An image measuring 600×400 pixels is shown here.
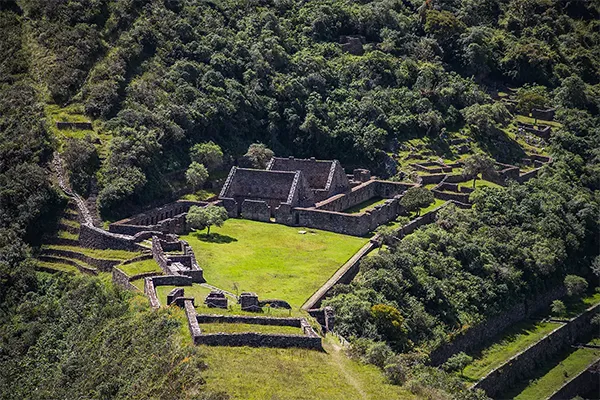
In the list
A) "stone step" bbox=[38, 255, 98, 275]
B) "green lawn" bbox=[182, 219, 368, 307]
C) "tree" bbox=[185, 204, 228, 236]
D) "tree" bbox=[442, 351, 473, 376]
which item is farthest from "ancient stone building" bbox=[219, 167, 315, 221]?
"tree" bbox=[442, 351, 473, 376]

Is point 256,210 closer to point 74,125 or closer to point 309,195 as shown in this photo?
point 309,195

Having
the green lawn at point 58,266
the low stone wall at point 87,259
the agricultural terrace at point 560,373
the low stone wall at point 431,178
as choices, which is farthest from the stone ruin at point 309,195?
the agricultural terrace at point 560,373

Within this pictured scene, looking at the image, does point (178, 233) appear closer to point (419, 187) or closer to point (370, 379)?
point (419, 187)

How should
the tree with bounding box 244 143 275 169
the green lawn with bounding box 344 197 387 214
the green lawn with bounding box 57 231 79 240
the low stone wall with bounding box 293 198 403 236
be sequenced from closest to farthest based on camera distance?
the green lawn with bounding box 57 231 79 240 < the low stone wall with bounding box 293 198 403 236 < the green lawn with bounding box 344 197 387 214 < the tree with bounding box 244 143 275 169

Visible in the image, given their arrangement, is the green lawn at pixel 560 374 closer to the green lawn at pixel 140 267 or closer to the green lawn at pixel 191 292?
the green lawn at pixel 191 292

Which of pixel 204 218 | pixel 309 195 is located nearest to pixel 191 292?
pixel 204 218

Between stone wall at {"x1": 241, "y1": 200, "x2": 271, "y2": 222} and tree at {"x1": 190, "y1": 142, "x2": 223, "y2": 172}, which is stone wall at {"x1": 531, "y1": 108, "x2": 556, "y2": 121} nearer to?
tree at {"x1": 190, "y1": 142, "x2": 223, "y2": 172}

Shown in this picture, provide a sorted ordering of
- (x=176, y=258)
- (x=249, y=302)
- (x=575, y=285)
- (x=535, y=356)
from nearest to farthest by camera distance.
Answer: (x=249, y=302)
(x=176, y=258)
(x=535, y=356)
(x=575, y=285)
